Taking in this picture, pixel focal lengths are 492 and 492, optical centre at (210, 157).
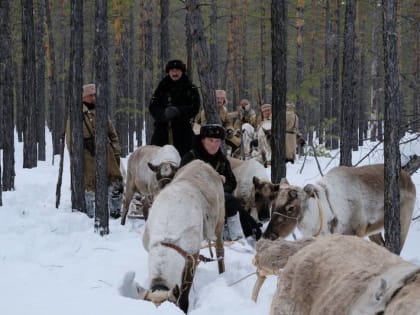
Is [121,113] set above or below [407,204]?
above

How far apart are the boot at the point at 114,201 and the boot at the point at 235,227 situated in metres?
3.44

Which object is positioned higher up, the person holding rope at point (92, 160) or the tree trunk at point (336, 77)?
the tree trunk at point (336, 77)

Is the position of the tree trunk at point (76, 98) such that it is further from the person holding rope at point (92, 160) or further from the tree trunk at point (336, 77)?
the tree trunk at point (336, 77)

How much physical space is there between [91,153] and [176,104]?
2150 millimetres

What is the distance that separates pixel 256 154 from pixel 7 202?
788 cm

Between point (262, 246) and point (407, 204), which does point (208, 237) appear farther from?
point (407, 204)

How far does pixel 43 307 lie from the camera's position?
3.48 meters

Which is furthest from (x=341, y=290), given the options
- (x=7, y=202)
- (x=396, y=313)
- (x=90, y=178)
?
(x=7, y=202)

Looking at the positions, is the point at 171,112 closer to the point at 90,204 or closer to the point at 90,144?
the point at 90,144

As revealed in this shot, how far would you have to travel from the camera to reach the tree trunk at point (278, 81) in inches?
333

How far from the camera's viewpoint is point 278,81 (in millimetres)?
8562

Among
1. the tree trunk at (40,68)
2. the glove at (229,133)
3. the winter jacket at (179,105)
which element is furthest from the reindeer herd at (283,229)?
the tree trunk at (40,68)

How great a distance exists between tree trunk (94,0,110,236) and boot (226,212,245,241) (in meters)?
2.17

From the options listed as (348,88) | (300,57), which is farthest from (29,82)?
(300,57)
